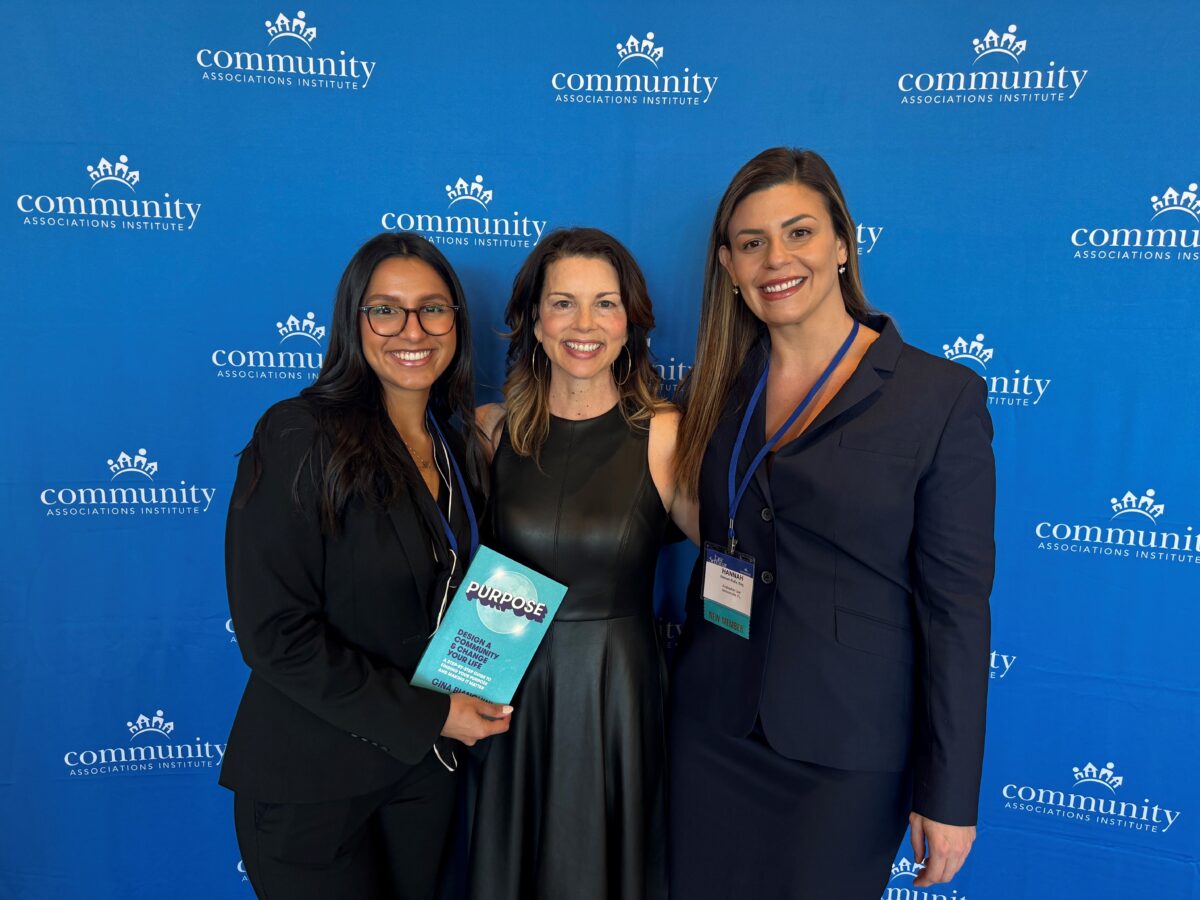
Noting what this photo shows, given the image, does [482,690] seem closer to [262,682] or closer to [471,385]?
[262,682]

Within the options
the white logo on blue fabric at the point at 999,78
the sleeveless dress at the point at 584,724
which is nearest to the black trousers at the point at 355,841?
the sleeveless dress at the point at 584,724

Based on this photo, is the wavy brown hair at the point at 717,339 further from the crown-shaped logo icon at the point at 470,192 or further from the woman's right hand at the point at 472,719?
the crown-shaped logo icon at the point at 470,192

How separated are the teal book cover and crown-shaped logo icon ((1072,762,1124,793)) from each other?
181 centimetres

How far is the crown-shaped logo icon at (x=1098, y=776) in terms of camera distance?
2230 millimetres

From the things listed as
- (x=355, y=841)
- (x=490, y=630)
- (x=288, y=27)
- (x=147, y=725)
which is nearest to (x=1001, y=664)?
(x=490, y=630)

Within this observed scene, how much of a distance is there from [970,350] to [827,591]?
1.09 metres

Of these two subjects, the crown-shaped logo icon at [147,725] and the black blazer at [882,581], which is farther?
the crown-shaped logo icon at [147,725]

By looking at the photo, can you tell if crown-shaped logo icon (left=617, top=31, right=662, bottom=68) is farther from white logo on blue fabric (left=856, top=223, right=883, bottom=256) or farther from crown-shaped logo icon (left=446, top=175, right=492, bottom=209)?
white logo on blue fabric (left=856, top=223, right=883, bottom=256)

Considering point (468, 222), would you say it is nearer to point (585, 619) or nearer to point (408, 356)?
point (408, 356)

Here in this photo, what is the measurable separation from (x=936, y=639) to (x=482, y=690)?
3.09 feet

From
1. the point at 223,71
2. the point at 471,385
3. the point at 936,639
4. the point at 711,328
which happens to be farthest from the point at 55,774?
the point at 936,639

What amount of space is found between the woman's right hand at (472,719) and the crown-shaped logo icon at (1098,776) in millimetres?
1820

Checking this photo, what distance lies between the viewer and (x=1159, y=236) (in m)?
2.03

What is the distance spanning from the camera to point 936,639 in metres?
1.44
